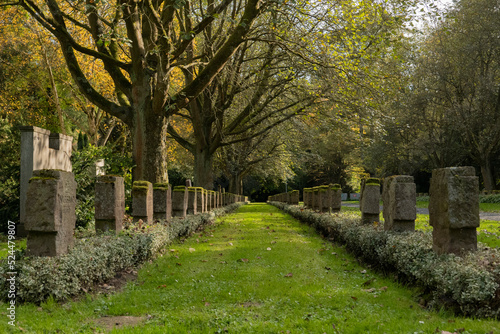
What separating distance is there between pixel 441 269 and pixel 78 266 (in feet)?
14.1

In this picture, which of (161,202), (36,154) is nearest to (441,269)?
(161,202)

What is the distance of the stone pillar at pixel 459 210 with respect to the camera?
497cm

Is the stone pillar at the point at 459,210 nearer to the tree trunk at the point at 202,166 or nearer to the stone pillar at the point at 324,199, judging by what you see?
the stone pillar at the point at 324,199

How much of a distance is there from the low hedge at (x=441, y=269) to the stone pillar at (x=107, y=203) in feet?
14.7

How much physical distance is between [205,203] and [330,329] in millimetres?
12692

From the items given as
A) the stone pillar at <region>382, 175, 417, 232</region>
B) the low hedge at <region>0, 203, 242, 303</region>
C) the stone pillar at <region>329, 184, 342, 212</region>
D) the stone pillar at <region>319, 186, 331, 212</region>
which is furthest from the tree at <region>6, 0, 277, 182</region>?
the stone pillar at <region>382, 175, 417, 232</region>

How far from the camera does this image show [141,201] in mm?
8266

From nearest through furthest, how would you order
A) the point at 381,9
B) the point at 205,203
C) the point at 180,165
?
the point at 381,9 < the point at 205,203 < the point at 180,165

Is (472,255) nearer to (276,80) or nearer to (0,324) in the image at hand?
(0,324)

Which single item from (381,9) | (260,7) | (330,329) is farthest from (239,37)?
(330,329)

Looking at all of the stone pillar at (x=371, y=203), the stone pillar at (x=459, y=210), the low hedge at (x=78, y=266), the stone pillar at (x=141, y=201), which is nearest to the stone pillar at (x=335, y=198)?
the stone pillar at (x=371, y=203)

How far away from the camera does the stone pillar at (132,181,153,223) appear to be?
27.0 ft

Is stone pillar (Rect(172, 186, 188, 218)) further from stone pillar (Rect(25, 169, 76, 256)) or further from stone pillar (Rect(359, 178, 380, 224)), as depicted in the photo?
stone pillar (Rect(25, 169, 76, 256))

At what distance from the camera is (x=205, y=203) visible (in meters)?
16.4
